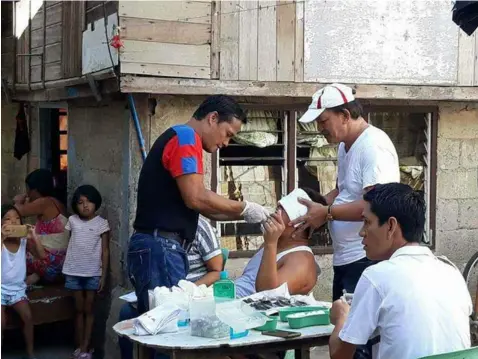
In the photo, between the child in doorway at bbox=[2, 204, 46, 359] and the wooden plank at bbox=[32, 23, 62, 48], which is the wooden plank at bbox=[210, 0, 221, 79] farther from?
the wooden plank at bbox=[32, 23, 62, 48]

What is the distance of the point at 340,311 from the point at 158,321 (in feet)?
3.20

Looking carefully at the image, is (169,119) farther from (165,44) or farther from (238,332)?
(238,332)

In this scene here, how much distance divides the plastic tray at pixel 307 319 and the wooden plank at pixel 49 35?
220 inches

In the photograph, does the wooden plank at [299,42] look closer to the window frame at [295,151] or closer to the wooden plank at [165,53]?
the window frame at [295,151]

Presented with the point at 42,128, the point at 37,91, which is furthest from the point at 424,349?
the point at 42,128

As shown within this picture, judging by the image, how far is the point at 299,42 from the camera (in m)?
7.07

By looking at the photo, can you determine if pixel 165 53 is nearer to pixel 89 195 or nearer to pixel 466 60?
pixel 89 195

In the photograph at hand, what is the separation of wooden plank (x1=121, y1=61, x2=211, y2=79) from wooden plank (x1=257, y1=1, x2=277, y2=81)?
1.61 ft

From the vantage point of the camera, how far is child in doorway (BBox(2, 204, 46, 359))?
7.01 m

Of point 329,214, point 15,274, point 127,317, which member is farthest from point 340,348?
point 15,274

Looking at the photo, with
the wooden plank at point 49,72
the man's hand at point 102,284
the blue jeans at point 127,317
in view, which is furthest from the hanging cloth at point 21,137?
the blue jeans at point 127,317

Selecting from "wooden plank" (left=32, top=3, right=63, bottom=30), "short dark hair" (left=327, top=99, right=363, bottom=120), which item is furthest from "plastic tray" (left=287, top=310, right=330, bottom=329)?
"wooden plank" (left=32, top=3, right=63, bottom=30)

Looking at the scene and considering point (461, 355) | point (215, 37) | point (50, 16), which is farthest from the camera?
point (50, 16)

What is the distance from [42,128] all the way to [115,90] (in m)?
4.09
